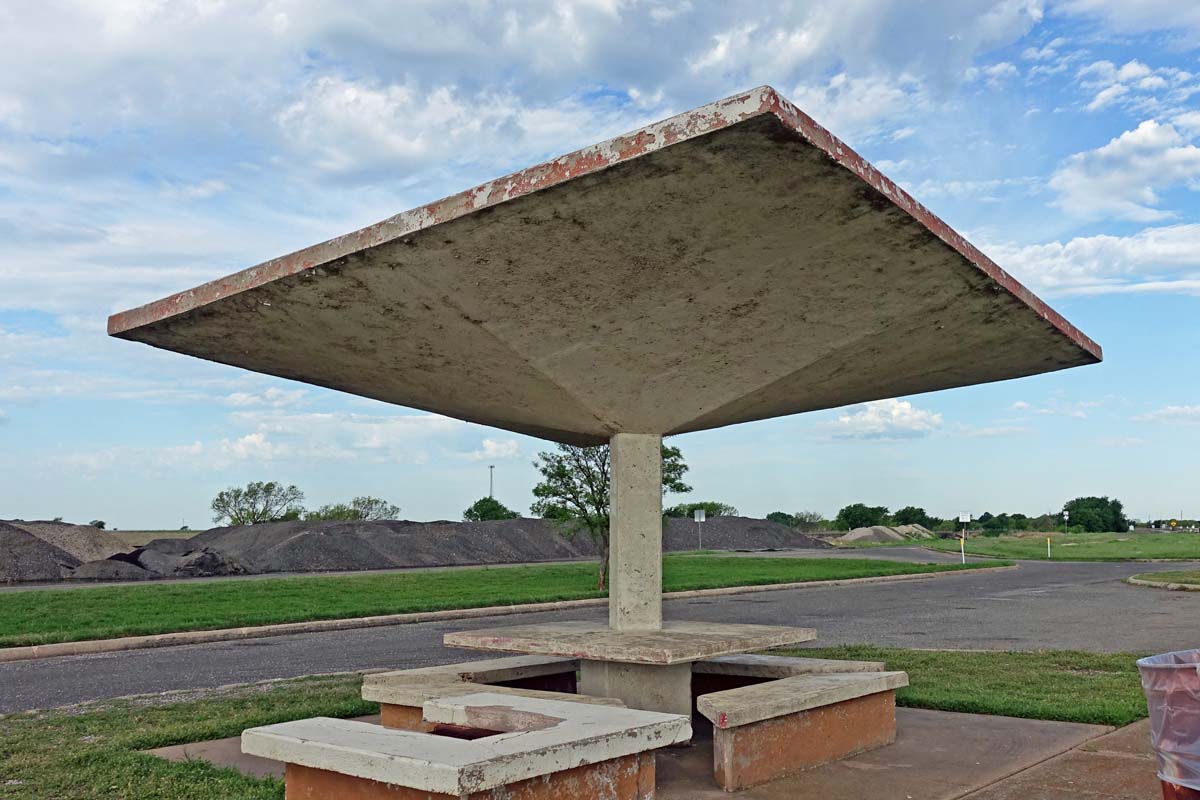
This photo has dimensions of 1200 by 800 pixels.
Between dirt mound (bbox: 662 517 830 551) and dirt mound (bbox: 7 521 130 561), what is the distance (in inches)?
1057

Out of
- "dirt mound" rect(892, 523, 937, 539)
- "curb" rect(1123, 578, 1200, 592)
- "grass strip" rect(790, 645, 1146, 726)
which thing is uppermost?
"dirt mound" rect(892, 523, 937, 539)

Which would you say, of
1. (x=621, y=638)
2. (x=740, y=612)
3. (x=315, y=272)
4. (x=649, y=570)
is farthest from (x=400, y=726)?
(x=740, y=612)

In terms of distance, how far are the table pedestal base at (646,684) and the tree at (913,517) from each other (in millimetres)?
Result: 89502

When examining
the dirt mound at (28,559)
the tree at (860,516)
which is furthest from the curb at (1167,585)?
the tree at (860,516)

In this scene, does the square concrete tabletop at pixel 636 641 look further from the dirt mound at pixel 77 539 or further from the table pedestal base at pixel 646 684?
the dirt mound at pixel 77 539

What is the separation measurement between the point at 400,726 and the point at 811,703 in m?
2.59

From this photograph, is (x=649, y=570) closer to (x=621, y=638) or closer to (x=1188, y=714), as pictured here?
(x=621, y=638)

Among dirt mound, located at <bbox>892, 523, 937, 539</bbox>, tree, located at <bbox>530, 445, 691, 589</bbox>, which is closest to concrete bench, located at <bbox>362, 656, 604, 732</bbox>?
tree, located at <bbox>530, 445, 691, 589</bbox>

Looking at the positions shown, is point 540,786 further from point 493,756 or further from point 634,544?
point 634,544

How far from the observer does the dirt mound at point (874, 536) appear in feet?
224

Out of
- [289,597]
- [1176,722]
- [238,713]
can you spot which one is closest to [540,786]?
[1176,722]

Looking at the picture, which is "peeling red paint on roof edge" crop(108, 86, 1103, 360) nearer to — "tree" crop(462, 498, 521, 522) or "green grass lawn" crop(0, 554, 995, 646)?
"green grass lawn" crop(0, 554, 995, 646)

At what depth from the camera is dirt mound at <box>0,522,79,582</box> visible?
89.9ft

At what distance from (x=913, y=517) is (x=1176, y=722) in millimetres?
94116
